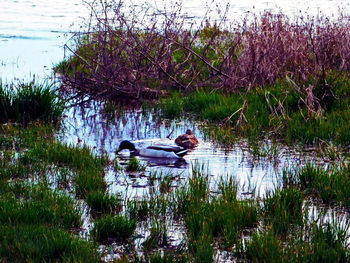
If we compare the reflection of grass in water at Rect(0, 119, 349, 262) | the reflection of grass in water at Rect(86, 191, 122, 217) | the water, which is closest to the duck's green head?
the reflection of grass in water at Rect(0, 119, 349, 262)

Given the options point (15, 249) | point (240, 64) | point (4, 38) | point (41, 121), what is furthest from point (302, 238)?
point (4, 38)

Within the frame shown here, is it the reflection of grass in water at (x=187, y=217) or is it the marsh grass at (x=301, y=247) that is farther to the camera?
the reflection of grass in water at (x=187, y=217)

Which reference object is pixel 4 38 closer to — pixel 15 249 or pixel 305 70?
pixel 305 70

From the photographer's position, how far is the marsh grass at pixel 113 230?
6.33m

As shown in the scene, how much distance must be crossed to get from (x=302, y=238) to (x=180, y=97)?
7.70 metres

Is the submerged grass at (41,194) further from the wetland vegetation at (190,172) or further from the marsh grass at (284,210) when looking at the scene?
the marsh grass at (284,210)

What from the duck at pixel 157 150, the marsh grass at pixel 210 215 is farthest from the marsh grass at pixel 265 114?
the marsh grass at pixel 210 215

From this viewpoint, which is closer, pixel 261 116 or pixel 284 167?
pixel 284 167

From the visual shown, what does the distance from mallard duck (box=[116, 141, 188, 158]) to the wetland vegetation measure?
54 centimetres

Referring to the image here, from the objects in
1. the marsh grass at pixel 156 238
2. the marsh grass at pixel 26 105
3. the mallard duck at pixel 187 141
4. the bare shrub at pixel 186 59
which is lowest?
the marsh grass at pixel 156 238

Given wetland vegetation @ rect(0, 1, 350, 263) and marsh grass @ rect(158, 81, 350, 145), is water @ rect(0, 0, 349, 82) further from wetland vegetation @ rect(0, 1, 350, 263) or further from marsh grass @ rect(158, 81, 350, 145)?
marsh grass @ rect(158, 81, 350, 145)

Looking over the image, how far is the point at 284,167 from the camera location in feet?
29.0

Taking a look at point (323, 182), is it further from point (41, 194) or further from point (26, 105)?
point (26, 105)

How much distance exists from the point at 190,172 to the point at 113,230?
8.95 ft
